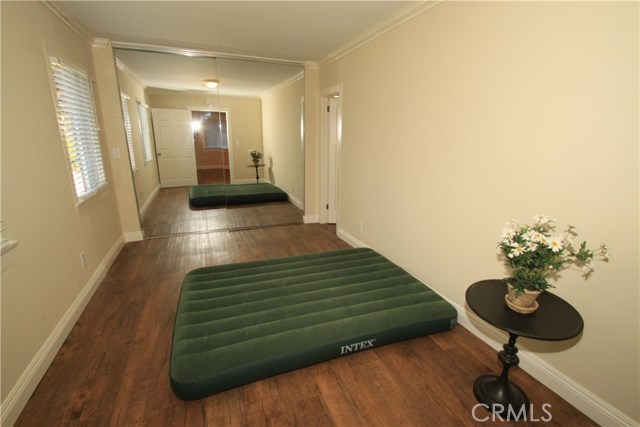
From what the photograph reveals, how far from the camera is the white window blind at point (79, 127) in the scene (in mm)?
2498

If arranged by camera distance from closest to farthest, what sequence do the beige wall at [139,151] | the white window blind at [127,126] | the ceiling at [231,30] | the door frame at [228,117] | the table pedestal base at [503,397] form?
the table pedestal base at [503,397] < the ceiling at [231,30] < the white window blind at [127,126] < the beige wall at [139,151] < the door frame at [228,117]

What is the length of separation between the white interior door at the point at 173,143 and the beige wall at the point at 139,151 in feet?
0.63

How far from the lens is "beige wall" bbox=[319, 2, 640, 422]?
1.39m

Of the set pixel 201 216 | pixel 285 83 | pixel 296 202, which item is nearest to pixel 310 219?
pixel 296 202

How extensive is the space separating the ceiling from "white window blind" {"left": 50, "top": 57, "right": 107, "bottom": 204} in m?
0.55

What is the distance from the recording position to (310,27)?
294cm

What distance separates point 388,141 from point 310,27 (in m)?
1.38

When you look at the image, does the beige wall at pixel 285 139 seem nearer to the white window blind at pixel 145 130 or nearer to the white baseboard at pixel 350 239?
the white baseboard at pixel 350 239

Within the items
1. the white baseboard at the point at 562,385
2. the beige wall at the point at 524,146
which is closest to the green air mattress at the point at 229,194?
the beige wall at the point at 524,146

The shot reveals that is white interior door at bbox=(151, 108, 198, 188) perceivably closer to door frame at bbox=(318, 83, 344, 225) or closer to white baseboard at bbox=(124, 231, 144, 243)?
white baseboard at bbox=(124, 231, 144, 243)

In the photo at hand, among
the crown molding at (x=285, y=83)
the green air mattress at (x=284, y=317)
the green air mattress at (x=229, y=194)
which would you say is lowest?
the green air mattress at (x=284, y=317)

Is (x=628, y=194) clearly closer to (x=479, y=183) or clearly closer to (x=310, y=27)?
(x=479, y=183)

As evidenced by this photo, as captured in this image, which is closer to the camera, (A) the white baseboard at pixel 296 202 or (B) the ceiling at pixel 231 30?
(B) the ceiling at pixel 231 30

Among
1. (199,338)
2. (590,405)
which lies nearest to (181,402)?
(199,338)
